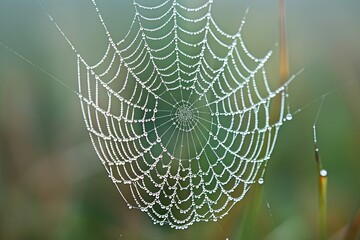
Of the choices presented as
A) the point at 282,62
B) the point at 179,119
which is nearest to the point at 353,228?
the point at 282,62

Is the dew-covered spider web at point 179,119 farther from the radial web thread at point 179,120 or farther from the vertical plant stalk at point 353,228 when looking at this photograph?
the vertical plant stalk at point 353,228

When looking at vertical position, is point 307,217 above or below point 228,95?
below

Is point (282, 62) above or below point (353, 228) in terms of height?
above

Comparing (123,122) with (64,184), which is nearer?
(64,184)

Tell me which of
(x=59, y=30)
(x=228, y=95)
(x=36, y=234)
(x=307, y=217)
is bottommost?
(x=307, y=217)

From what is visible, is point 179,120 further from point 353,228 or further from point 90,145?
point 353,228

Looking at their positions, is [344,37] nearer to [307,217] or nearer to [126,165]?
[307,217]

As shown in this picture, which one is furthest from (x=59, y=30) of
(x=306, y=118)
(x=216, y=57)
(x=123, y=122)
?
(x=306, y=118)
